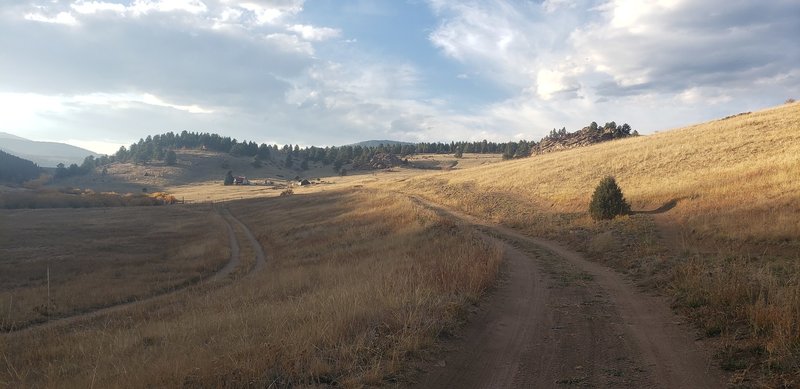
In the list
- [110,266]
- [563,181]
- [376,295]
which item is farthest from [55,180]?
[376,295]

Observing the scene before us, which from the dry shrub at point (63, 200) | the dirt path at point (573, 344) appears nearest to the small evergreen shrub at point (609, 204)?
the dirt path at point (573, 344)

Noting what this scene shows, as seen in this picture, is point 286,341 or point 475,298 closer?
point 286,341

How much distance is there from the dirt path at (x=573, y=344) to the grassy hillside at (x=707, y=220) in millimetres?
587

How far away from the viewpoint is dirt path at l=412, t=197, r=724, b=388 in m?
5.52

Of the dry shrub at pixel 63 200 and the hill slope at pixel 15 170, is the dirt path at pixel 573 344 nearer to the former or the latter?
the dry shrub at pixel 63 200

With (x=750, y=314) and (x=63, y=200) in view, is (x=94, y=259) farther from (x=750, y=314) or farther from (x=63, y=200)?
(x=63, y=200)

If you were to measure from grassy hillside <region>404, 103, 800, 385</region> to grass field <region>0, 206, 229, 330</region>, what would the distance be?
19.9 m

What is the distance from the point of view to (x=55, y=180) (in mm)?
155500

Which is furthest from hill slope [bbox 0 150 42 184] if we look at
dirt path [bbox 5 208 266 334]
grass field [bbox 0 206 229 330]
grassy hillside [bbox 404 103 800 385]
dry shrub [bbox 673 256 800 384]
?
dry shrub [bbox 673 256 800 384]

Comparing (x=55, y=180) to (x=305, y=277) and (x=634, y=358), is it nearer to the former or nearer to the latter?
(x=305, y=277)

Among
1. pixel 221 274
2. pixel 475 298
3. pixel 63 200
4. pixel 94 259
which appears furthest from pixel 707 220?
pixel 63 200

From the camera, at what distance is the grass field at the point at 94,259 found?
2025 centimetres

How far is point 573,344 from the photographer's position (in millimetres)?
6734

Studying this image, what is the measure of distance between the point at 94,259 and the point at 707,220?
36700 millimetres
